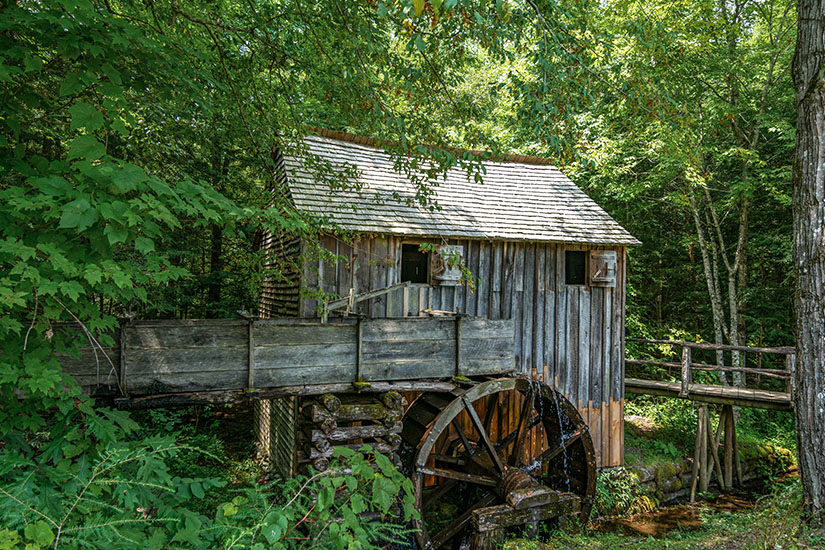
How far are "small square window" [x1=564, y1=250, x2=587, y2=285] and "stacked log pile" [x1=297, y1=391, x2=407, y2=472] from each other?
4644 millimetres

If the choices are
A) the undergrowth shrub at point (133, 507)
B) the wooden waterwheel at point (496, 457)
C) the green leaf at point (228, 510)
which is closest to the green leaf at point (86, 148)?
the undergrowth shrub at point (133, 507)

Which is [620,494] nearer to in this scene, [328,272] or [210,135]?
[328,272]

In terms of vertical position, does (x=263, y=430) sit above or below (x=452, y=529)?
above

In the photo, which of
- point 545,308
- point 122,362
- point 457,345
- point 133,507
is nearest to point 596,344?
point 545,308

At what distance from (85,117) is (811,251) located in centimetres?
565

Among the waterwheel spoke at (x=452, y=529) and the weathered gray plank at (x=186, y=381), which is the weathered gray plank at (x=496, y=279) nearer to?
A: the waterwheel spoke at (x=452, y=529)

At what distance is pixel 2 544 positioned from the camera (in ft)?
6.42

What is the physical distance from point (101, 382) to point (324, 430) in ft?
8.10

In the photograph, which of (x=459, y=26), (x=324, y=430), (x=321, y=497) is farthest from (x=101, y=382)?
(x=459, y=26)

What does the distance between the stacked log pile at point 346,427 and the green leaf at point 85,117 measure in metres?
3.99

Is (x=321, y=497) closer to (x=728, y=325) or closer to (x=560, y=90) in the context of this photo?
(x=560, y=90)

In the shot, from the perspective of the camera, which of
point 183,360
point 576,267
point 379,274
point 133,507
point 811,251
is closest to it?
point 133,507

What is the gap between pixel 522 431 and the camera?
8109 mm

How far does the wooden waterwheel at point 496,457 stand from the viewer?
6855 millimetres
